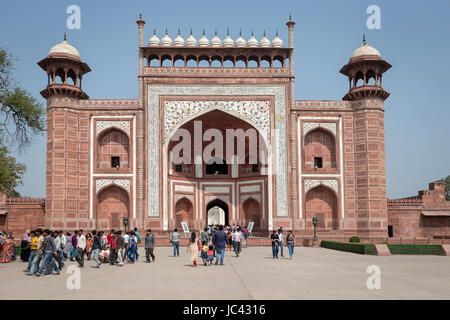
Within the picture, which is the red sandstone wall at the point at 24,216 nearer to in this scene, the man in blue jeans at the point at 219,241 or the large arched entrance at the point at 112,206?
the large arched entrance at the point at 112,206

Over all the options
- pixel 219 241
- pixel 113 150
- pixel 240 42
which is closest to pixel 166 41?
pixel 240 42

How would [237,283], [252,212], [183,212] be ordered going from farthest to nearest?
1. [252,212]
2. [183,212]
3. [237,283]

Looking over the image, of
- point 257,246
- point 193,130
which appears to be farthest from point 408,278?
point 193,130

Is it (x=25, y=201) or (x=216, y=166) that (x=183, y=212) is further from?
(x=25, y=201)

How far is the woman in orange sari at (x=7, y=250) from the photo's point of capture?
15.9 meters

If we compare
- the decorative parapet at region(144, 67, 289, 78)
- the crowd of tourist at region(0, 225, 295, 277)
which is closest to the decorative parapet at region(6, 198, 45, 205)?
the decorative parapet at region(144, 67, 289, 78)

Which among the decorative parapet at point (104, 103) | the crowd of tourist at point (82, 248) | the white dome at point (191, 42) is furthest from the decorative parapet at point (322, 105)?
the crowd of tourist at point (82, 248)

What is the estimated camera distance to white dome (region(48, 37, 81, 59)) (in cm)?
2850

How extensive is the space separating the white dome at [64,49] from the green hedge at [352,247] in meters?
18.5

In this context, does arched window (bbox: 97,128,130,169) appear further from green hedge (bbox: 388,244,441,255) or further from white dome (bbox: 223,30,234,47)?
green hedge (bbox: 388,244,441,255)

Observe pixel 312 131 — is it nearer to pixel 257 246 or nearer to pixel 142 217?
pixel 257 246

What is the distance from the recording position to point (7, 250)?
16.0 m

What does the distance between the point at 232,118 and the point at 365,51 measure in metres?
9.37
